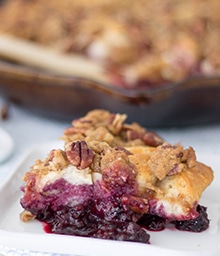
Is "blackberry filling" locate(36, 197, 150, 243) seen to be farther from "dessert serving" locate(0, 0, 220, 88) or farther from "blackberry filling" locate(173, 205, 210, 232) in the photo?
"dessert serving" locate(0, 0, 220, 88)

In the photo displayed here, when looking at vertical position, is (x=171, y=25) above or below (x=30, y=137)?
above

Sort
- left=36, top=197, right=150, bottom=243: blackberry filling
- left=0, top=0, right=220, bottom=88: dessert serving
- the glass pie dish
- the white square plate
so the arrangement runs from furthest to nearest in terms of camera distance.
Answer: left=0, top=0, right=220, bottom=88: dessert serving → the glass pie dish → left=36, top=197, right=150, bottom=243: blackberry filling → the white square plate

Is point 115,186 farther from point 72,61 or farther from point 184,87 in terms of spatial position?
point 72,61

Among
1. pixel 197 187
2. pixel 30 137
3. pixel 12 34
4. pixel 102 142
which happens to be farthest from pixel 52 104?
pixel 197 187

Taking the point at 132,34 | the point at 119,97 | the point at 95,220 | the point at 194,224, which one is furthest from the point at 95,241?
the point at 132,34

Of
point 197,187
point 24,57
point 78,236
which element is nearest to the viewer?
point 78,236

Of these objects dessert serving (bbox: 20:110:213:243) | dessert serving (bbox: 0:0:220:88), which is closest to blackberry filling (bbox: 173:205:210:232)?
dessert serving (bbox: 20:110:213:243)
